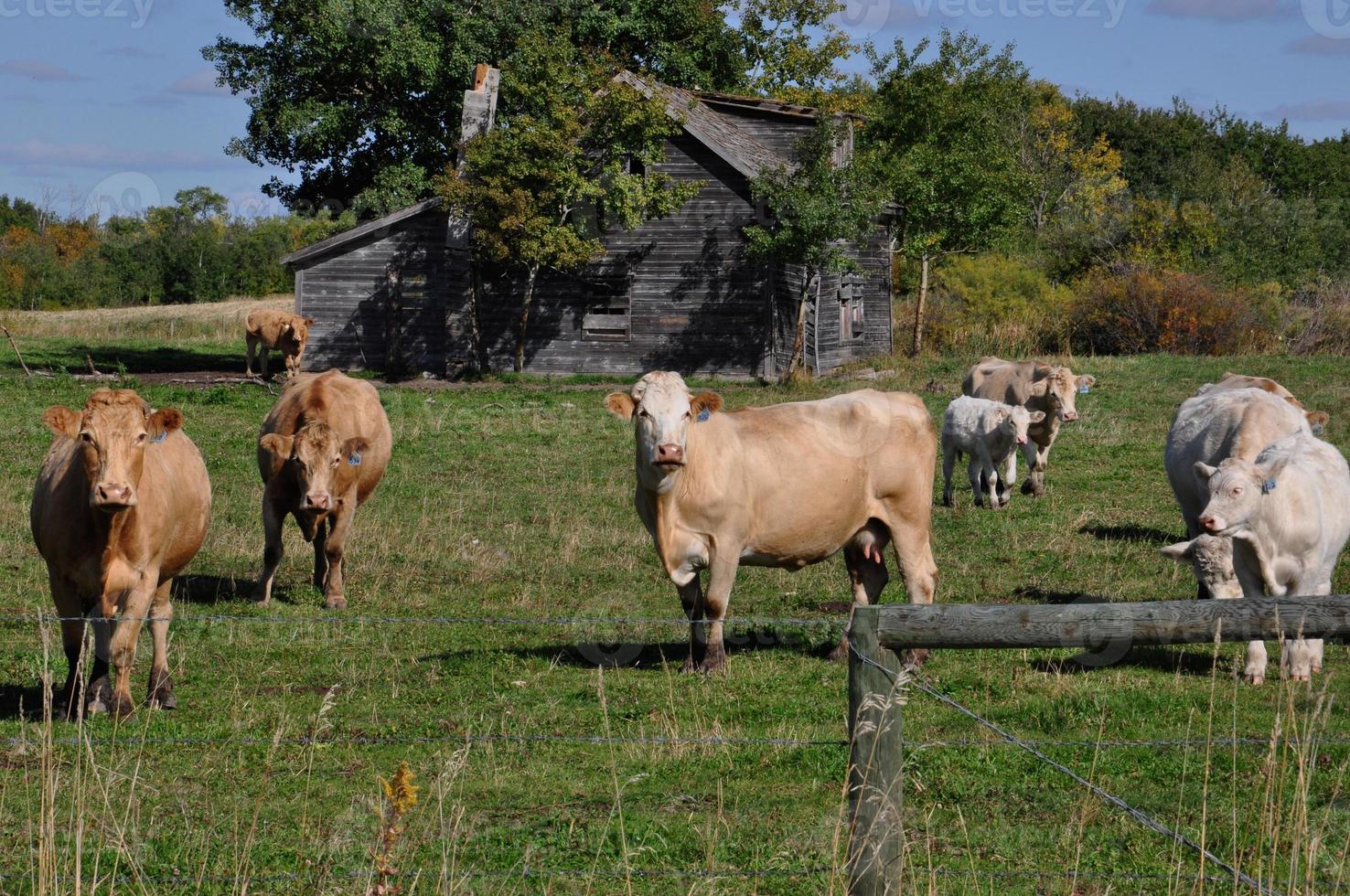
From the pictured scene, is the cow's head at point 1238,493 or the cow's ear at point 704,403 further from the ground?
the cow's ear at point 704,403

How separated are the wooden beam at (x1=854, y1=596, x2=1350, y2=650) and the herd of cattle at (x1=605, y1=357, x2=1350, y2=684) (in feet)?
16.1

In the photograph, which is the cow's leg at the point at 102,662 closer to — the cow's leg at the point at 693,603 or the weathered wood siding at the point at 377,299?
the cow's leg at the point at 693,603

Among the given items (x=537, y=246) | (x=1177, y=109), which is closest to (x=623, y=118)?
(x=537, y=246)

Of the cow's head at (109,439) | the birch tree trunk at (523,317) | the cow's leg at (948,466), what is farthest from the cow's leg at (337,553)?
the birch tree trunk at (523,317)

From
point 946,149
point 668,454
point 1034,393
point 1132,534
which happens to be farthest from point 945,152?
point 668,454

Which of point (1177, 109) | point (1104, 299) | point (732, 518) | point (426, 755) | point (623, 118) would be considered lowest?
point (426, 755)

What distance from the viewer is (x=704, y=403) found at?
9.87 meters

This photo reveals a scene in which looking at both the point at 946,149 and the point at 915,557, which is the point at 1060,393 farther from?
the point at 946,149

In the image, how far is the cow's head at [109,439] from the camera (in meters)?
7.95

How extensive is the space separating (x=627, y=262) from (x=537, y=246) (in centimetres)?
316

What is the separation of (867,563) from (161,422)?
204 inches

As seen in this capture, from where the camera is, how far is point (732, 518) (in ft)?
33.0

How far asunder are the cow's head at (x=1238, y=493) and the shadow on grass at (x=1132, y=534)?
439cm

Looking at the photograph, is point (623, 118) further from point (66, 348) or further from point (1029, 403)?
point (66, 348)
